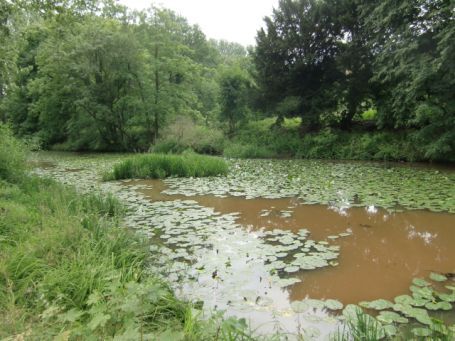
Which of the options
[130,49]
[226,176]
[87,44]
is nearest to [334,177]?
[226,176]

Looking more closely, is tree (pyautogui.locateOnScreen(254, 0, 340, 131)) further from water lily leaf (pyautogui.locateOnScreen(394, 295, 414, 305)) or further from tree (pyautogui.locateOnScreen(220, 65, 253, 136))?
water lily leaf (pyautogui.locateOnScreen(394, 295, 414, 305))

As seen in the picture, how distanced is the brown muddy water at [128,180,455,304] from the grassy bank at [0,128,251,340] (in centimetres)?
137

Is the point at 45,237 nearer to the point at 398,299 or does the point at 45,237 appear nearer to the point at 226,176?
the point at 398,299

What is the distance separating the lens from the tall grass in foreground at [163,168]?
10.4 meters

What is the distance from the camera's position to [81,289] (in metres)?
2.98

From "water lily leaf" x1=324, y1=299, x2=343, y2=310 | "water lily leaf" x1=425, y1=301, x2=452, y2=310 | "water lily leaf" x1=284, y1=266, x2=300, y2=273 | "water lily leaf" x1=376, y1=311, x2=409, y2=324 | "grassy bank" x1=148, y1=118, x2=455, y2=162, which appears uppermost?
"grassy bank" x1=148, y1=118, x2=455, y2=162

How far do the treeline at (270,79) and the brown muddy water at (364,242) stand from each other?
634 cm

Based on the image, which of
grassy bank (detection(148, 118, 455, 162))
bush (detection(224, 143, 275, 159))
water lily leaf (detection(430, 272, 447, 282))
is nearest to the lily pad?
water lily leaf (detection(430, 272, 447, 282))

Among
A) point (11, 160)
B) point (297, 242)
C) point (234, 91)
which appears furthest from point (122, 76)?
point (297, 242)

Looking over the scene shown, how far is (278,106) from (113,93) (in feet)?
33.9

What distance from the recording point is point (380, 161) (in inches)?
543

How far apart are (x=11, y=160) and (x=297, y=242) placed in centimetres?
559

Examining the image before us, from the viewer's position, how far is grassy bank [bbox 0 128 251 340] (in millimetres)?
2148

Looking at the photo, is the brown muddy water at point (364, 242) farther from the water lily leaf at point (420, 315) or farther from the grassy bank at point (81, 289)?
the grassy bank at point (81, 289)
